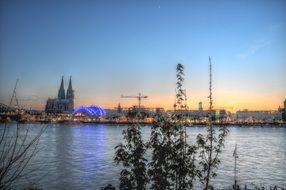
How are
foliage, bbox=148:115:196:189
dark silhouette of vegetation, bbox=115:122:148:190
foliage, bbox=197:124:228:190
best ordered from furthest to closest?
foliage, bbox=197:124:228:190 < foliage, bbox=148:115:196:189 < dark silhouette of vegetation, bbox=115:122:148:190

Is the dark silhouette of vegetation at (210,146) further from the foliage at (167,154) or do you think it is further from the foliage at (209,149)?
the foliage at (167,154)

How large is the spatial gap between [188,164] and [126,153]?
6.42ft

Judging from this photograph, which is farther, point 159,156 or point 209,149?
point 209,149

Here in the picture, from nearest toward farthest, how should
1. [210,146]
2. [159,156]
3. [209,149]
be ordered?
[159,156], [209,149], [210,146]

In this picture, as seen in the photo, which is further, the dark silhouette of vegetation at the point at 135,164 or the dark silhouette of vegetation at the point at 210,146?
the dark silhouette of vegetation at the point at 210,146

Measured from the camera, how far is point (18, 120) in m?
4.59

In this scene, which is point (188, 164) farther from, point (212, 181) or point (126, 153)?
point (212, 181)

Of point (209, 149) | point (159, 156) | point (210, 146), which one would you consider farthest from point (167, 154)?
point (210, 146)

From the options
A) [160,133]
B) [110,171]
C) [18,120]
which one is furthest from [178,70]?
[110,171]

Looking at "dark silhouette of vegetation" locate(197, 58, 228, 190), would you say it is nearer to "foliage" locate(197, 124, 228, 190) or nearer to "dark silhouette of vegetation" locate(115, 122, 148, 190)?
"foliage" locate(197, 124, 228, 190)

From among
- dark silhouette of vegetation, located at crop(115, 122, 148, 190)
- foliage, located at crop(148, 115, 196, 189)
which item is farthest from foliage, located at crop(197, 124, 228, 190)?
dark silhouette of vegetation, located at crop(115, 122, 148, 190)

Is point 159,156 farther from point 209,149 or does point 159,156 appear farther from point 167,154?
point 209,149

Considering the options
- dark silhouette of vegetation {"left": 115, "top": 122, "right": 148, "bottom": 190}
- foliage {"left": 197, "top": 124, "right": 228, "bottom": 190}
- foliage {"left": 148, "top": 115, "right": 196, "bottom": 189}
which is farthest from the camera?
foliage {"left": 197, "top": 124, "right": 228, "bottom": 190}

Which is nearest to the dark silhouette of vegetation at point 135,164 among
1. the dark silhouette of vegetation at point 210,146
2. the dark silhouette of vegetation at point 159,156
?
the dark silhouette of vegetation at point 159,156
